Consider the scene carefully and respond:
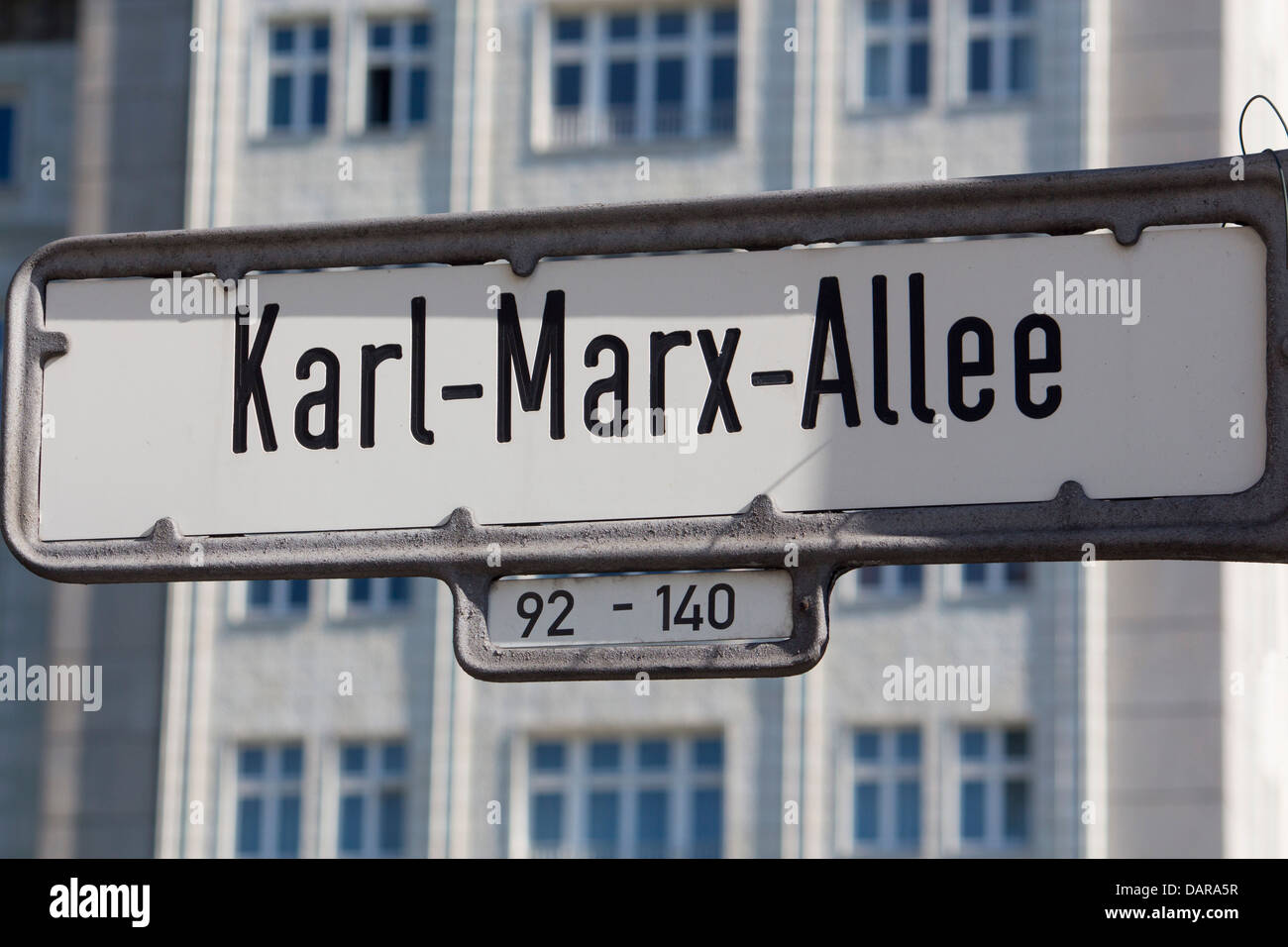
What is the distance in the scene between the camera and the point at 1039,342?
3.28 meters

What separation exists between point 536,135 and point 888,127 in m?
4.22

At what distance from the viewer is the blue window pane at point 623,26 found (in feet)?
97.3

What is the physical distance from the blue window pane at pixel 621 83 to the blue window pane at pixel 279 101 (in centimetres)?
391

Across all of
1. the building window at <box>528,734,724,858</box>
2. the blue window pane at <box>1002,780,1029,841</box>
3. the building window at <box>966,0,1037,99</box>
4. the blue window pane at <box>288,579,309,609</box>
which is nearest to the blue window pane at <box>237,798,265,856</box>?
the blue window pane at <box>288,579,309,609</box>

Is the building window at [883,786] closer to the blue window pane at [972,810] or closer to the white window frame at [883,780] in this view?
the white window frame at [883,780]

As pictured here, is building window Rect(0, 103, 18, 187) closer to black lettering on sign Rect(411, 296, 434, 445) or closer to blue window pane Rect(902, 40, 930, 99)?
blue window pane Rect(902, 40, 930, 99)

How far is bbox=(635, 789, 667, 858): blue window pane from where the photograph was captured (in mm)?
27641

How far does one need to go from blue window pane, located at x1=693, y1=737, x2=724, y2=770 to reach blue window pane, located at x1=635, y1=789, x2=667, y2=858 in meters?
0.61

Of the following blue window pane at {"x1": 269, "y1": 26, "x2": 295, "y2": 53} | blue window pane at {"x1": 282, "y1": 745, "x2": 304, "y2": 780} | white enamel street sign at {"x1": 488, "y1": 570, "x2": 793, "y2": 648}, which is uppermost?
blue window pane at {"x1": 269, "y1": 26, "x2": 295, "y2": 53}

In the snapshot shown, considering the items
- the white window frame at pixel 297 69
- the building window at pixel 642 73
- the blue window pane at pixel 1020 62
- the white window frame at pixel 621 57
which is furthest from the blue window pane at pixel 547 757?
the blue window pane at pixel 1020 62

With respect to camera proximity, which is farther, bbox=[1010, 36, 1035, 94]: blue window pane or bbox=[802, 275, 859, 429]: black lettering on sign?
bbox=[1010, 36, 1035, 94]: blue window pane

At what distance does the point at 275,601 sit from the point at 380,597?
130cm

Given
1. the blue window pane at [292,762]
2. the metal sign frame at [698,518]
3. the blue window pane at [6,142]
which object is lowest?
the blue window pane at [292,762]
